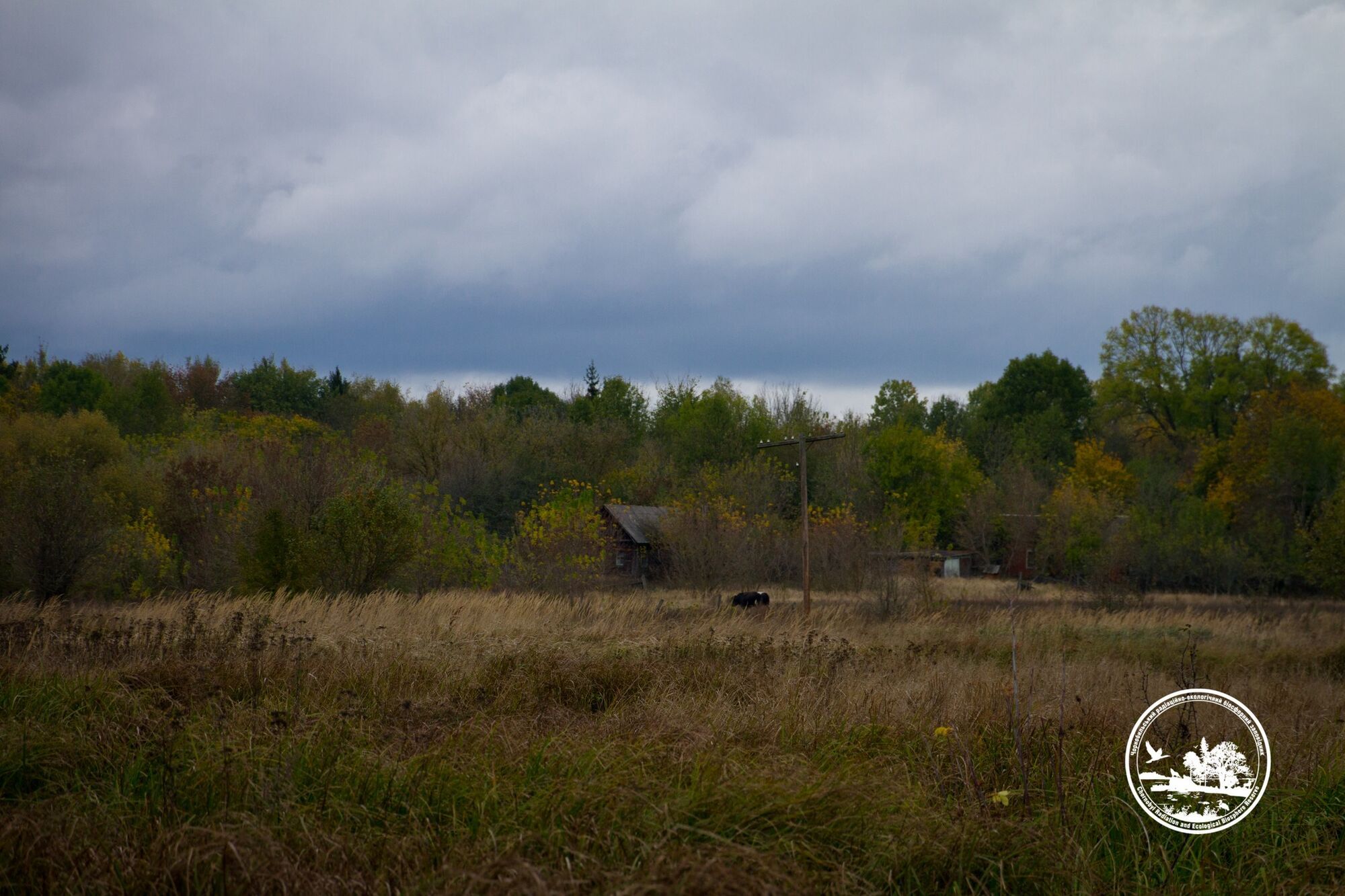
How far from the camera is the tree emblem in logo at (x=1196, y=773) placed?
5262mm

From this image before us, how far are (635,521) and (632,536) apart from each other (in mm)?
1318

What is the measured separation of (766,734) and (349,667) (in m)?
4.89

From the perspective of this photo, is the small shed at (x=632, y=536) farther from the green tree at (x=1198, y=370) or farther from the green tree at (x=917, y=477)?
the green tree at (x=1198, y=370)

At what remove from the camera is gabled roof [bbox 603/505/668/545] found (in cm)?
4153

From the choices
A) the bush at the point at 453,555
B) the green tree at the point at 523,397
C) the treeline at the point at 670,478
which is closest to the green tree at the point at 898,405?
the treeline at the point at 670,478

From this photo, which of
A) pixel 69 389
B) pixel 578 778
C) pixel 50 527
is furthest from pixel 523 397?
pixel 578 778

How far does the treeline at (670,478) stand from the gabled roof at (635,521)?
3.68 feet

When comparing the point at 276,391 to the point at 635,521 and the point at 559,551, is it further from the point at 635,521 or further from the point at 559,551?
the point at 559,551

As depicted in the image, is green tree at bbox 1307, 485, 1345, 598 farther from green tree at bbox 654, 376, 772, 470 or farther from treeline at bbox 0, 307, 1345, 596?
green tree at bbox 654, 376, 772, 470

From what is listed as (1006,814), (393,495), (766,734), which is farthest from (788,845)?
(393,495)

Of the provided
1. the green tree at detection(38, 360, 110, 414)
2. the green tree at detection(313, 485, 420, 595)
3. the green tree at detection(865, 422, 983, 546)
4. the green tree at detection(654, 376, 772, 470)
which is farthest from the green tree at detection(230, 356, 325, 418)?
the green tree at detection(313, 485, 420, 595)

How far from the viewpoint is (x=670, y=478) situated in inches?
1959

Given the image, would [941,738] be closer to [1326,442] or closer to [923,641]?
[923,641]

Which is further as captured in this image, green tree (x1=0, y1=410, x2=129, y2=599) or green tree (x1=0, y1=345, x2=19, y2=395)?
green tree (x1=0, y1=345, x2=19, y2=395)
